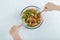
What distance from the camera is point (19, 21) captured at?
114cm

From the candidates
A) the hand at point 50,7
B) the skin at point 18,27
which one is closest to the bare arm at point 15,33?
the skin at point 18,27

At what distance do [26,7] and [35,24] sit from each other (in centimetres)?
14

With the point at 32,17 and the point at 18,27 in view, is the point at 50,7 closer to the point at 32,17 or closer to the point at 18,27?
the point at 32,17

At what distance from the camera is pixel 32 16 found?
1106 mm

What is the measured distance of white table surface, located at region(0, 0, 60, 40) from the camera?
3.70ft

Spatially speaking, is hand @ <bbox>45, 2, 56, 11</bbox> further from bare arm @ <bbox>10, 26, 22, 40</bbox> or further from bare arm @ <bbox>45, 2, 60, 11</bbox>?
bare arm @ <bbox>10, 26, 22, 40</bbox>

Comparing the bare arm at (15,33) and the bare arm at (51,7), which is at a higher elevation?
the bare arm at (51,7)

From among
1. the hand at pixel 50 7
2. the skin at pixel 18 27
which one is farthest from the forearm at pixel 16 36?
the hand at pixel 50 7

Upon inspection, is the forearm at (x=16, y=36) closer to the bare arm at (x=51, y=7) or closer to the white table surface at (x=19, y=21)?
the white table surface at (x=19, y=21)

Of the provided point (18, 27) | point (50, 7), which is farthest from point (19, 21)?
point (50, 7)

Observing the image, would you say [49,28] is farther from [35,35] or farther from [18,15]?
[18,15]

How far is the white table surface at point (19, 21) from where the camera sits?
3.70 ft

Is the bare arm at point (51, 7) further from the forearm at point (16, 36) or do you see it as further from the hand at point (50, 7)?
the forearm at point (16, 36)

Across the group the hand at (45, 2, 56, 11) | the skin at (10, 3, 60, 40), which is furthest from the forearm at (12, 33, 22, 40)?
the hand at (45, 2, 56, 11)
